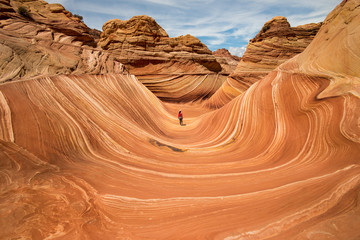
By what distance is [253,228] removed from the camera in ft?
4.91

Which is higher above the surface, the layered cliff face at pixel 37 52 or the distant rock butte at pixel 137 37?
the distant rock butte at pixel 137 37

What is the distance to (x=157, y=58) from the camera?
12.6m

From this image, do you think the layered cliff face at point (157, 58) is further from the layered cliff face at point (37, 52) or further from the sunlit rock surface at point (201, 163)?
the sunlit rock surface at point (201, 163)

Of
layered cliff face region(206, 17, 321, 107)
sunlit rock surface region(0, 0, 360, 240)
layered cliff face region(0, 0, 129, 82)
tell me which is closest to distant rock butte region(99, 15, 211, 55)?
layered cliff face region(0, 0, 129, 82)

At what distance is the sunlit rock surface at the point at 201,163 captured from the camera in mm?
1548

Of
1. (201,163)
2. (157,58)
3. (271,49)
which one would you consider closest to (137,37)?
(157,58)

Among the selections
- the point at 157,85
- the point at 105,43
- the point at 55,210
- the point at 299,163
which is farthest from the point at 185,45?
the point at 55,210

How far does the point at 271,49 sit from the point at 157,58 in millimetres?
6578

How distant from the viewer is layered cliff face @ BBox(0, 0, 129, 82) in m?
3.77

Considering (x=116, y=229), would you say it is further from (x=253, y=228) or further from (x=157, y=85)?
(x=157, y=85)

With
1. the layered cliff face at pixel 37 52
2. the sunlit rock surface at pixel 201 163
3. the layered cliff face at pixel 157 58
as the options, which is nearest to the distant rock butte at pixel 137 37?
the layered cliff face at pixel 157 58

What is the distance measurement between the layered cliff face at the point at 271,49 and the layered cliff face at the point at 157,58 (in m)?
3.47

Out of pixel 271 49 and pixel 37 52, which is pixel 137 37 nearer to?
pixel 271 49

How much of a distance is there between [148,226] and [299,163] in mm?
2105
